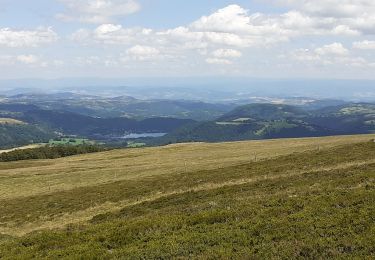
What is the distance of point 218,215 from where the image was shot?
79.6 ft

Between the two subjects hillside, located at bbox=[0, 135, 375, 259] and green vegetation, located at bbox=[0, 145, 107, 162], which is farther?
green vegetation, located at bbox=[0, 145, 107, 162]

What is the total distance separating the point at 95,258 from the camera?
19.9 m

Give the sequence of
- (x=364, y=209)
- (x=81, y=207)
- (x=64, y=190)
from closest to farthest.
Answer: (x=364, y=209), (x=81, y=207), (x=64, y=190)

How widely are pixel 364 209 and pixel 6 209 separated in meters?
38.8

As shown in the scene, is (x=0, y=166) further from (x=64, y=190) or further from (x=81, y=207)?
(x=81, y=207)

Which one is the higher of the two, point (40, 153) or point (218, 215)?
point (218, 215)

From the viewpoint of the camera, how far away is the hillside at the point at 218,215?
730 inches

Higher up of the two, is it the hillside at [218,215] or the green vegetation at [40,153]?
the hillside at [218,215]

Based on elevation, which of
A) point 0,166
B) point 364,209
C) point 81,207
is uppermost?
point 364,209

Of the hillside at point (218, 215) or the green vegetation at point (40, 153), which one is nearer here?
the hillside at point (218, 215)

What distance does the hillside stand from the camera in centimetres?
1853

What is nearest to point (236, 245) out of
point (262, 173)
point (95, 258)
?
point (95, 258)

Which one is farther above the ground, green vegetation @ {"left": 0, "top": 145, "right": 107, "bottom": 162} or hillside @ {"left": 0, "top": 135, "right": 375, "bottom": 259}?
hillside @ {"left": 0, "top": 135, "right": 375, "bottom": 259}

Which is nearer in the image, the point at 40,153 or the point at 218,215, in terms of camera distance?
the point at 218,215
